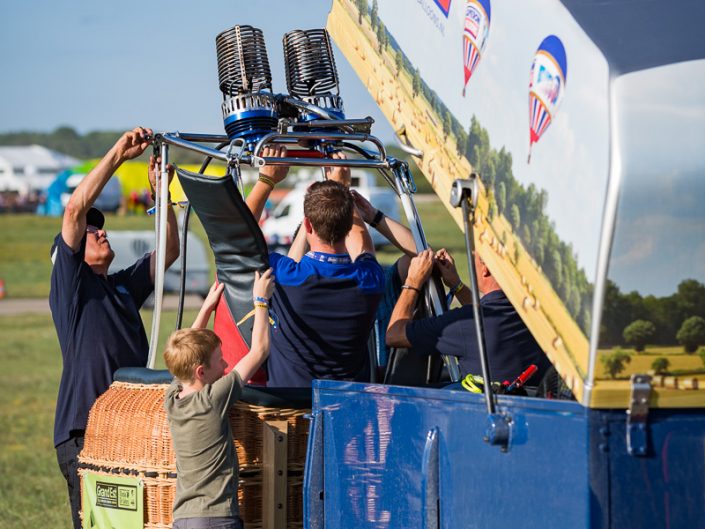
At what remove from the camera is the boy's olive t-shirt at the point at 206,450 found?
12.9 ft

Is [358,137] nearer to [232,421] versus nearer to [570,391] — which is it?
[232,421]

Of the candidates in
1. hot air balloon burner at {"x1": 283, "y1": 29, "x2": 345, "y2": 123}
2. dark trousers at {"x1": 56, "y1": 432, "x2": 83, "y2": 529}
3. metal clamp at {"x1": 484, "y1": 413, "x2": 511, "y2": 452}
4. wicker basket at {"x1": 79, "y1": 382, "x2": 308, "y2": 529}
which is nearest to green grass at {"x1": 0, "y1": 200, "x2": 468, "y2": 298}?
hot air balloon burner at {"x1": 283, "y1": 29, "x2": 345, "y2": 123}

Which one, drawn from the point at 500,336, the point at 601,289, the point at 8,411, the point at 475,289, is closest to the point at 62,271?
the point at 500,336

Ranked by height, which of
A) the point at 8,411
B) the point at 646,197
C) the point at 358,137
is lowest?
the point at 8,411

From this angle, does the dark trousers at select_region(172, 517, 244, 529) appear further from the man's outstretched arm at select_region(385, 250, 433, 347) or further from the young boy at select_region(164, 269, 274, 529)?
the man's outstretched arm at select_region(385, 250, 433, 347)

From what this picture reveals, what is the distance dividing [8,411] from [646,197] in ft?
34.3

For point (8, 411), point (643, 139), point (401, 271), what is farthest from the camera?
point (8, 411)

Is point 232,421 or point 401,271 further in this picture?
point 401,271

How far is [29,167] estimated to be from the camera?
361ft

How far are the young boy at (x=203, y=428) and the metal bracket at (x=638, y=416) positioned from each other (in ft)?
4.87

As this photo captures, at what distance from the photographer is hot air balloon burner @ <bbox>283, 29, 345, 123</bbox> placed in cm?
552

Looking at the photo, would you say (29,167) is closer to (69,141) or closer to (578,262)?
(69,141)

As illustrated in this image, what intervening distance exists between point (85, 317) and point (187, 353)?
1158mm

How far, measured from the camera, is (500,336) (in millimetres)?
4395
